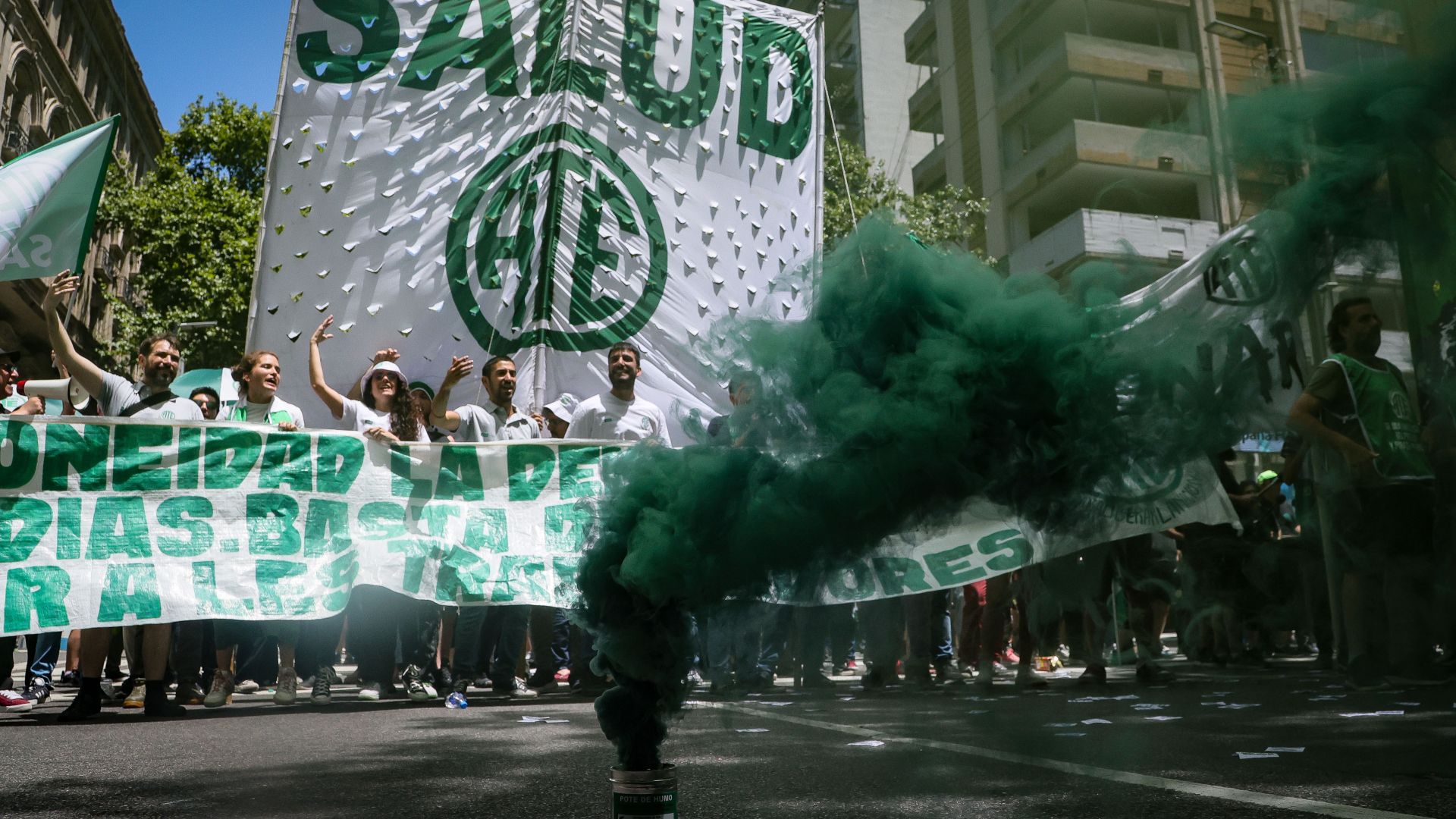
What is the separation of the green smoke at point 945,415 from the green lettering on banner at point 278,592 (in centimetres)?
404

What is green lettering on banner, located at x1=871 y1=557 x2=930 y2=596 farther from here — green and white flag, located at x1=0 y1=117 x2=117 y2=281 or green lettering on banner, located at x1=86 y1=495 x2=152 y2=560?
green and white flag, located at x1=0 y1=117 x2=117 y2=281

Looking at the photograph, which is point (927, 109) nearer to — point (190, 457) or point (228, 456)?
point (228, 456)

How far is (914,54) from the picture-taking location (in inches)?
484

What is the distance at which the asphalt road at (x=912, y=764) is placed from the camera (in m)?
2.49

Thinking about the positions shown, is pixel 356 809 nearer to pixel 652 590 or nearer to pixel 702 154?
pixel 652 590

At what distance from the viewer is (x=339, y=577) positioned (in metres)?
5.68

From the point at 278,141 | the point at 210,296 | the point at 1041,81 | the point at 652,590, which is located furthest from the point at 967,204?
the point at 210,296

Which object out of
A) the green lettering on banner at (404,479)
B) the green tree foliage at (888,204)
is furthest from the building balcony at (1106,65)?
the green lettering on banner at (404,479)

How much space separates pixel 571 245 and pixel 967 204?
10.3ft

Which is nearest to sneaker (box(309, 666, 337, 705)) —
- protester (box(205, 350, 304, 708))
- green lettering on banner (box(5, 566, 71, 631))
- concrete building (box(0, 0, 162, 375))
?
protester (box(205, 350, 304, 708))

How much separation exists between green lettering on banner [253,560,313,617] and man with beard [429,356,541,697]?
3.33ft

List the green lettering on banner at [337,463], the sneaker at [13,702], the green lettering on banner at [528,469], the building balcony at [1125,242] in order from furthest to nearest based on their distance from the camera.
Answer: the green lettering on banner at [528,469] → the sneaker at [13,702] → the green lettering on banner at [337,463] → the building balcony at [1125,242]

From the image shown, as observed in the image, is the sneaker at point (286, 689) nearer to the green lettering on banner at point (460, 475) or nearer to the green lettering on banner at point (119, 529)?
the green lettering on banner at point (119, 529)

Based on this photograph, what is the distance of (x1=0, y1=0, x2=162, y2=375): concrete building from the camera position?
1080 inches
